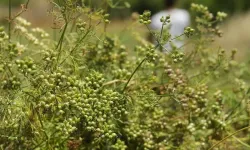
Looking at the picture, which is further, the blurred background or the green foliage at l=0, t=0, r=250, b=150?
the blurred background

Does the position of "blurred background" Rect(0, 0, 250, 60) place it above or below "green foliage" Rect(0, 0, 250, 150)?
above

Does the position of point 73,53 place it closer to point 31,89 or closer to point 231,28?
point 31,89

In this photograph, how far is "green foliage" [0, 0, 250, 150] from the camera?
129 centimetres

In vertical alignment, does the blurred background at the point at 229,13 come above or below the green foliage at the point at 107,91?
above

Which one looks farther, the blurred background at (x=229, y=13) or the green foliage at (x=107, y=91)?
the blurred background at (x=229, y=13)

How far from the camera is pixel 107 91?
1.32 meters

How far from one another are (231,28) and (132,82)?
9.09 m

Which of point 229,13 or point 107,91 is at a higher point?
point 229,13

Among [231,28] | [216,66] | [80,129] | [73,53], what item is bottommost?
[80,129]

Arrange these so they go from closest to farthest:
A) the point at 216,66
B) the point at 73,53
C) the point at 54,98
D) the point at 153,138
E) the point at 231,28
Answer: the point at 54,98, the point at 73,53, the point at 153,138, the point at 216,66, the point at 231,28

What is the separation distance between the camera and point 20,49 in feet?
5.00

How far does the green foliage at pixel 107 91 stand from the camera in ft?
4.23

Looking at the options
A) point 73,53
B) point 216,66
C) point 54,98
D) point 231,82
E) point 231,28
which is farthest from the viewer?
point 231,28

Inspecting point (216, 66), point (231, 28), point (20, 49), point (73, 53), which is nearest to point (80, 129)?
point (73, 53)
